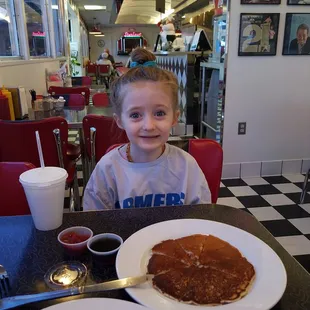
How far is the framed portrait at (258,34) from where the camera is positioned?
2.94m

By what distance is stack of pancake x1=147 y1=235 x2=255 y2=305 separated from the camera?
23.7 inches

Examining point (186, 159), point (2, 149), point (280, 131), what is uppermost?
point (186, 159)

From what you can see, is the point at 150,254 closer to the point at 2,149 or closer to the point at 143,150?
the point at 143,150

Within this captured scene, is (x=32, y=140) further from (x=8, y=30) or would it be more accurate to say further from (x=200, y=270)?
(x=8, y=30)

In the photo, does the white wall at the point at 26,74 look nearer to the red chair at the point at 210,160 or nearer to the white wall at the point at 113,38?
the red chair at the point at 210,160

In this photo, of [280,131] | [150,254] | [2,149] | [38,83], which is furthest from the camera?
[38,83]

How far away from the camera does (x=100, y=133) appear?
2086 millimetres

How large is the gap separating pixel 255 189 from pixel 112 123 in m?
1.75

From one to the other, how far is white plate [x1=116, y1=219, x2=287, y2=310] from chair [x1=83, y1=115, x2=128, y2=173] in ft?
4.13

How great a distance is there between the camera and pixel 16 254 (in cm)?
75

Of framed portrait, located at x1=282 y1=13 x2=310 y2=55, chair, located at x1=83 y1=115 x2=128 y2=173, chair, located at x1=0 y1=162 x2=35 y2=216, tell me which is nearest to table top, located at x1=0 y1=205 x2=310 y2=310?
chair, located at x1=0 y1=162 x2=35 y2=216

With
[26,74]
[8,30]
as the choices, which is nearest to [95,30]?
[8,30]

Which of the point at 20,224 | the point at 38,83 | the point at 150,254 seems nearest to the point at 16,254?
the point at 20,224

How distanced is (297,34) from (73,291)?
128 inches
